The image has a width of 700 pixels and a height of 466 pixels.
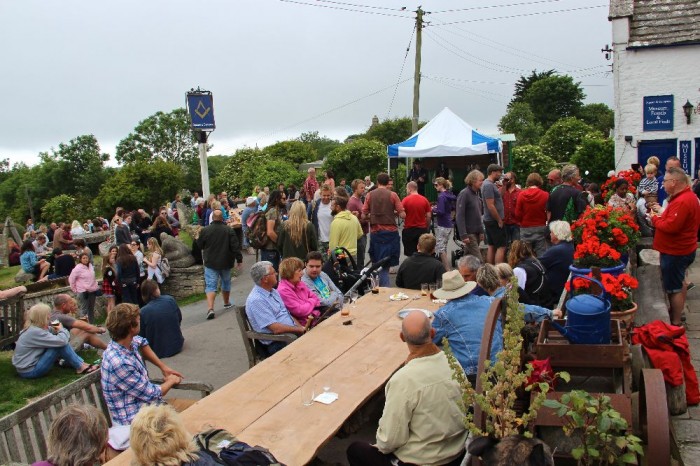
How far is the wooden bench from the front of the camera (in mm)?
3812

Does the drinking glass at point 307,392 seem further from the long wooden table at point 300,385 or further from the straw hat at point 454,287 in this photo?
the straw hat at point 454,287

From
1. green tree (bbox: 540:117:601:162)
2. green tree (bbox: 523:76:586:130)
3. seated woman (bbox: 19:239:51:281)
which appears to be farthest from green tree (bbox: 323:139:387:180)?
green tree (bbox: 523:76:586:130)

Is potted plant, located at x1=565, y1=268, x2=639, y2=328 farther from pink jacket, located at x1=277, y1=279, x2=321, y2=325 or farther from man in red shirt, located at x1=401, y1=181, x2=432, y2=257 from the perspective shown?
man in red shirt, located at x1=401, y1=181, x2=432, y2=257

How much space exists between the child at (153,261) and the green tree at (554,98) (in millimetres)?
50287

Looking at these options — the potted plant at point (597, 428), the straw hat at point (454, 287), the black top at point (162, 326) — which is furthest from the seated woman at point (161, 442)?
the black top at point (162, 326)

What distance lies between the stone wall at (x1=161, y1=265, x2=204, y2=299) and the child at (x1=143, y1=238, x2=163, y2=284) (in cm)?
49

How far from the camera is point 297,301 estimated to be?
6.73 metres

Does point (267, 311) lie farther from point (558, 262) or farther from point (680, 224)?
point (680, 224)

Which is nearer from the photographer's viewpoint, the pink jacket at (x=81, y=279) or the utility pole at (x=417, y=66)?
the pink jacket at (x=81, y=279)

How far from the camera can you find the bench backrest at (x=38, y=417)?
3.81 m

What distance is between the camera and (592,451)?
286 centimetres

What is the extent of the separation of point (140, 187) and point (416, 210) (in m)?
21.6

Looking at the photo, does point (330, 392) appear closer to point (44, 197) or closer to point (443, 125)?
point (443, 125)

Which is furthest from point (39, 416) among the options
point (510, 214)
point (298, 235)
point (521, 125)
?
point (521, 125)
